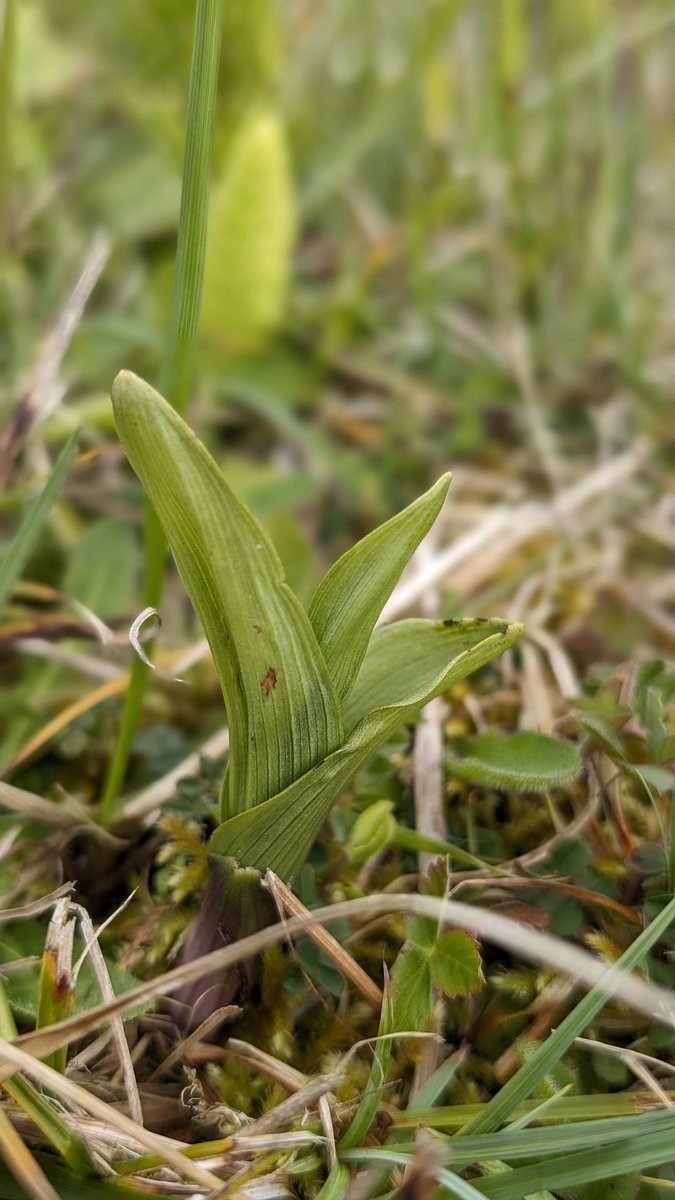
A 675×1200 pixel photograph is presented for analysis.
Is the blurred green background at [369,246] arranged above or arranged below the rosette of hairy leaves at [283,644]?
above

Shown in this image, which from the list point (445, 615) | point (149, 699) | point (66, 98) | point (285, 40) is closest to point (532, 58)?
point (285, 40)

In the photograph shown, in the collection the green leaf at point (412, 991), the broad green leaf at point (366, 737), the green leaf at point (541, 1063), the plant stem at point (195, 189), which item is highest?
the plant stem at point (195, 189)

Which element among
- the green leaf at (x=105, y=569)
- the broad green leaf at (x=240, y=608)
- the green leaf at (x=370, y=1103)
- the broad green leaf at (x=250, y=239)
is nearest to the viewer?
the broad green leaf at (x=240, y=608)

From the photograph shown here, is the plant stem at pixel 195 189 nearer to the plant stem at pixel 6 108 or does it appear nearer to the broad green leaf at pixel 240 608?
the broad green leaf at pixel 240 608

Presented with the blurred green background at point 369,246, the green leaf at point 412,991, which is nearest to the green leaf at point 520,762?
the green leaf at point 412,991

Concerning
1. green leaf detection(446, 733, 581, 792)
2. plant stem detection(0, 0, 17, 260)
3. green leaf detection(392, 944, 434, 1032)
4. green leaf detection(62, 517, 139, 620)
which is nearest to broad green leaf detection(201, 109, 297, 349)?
plant stem detection(0, 0, 17, 260)

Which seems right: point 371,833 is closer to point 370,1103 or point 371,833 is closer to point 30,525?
Result: point 370,1103
